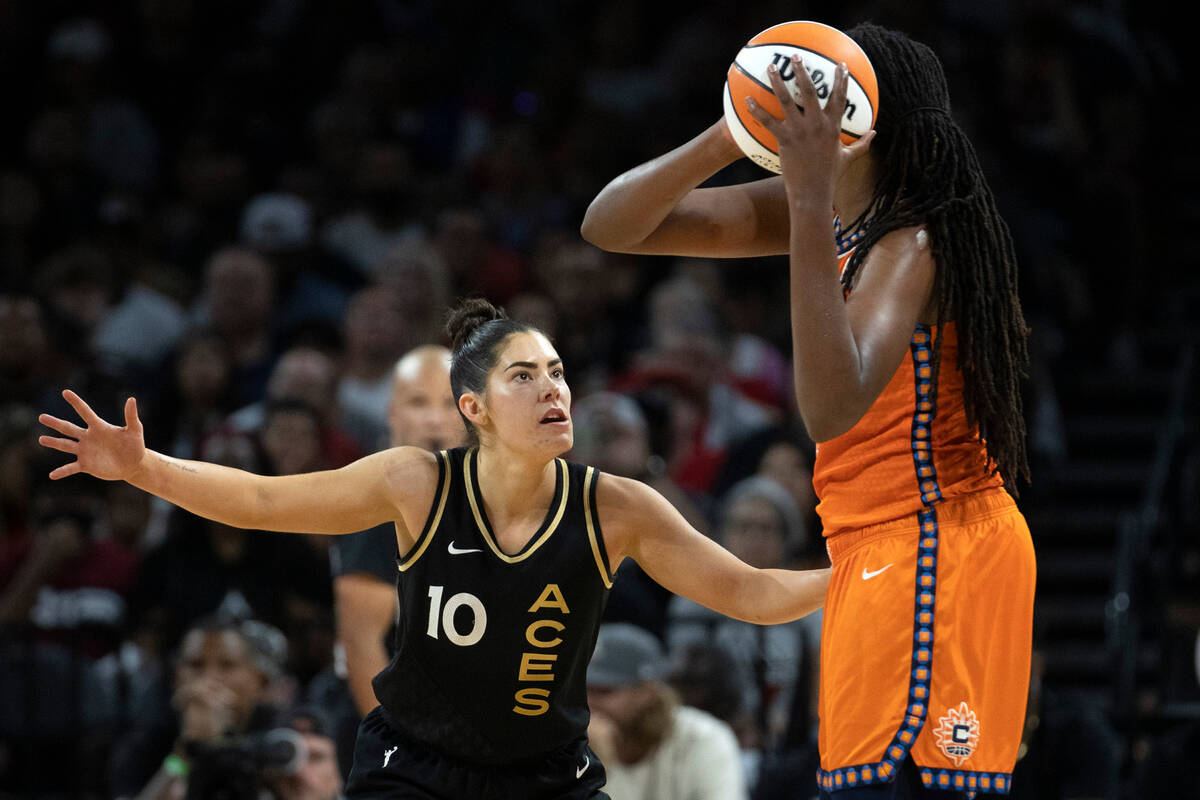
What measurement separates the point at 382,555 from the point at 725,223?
2.12 meters

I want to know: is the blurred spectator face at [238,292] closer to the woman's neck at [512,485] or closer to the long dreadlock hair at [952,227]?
the woman's neck at [512,485]

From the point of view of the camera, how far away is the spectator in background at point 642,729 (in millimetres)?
6051

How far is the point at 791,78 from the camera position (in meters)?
2.94

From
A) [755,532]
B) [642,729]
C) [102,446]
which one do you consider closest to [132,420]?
[102,446]

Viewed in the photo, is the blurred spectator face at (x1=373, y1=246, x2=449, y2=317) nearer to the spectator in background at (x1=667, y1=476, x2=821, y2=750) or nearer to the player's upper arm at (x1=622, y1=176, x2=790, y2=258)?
the spectator in background at (x1=667, y1=476, x2=821, y2=750)

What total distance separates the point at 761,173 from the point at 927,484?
6.33m

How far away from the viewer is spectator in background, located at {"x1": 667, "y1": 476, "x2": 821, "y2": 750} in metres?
6.73

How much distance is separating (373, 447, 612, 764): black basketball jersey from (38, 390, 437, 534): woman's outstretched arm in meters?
0.13

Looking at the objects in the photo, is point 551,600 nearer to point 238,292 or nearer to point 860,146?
point 860,146

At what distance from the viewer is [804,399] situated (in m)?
2.74

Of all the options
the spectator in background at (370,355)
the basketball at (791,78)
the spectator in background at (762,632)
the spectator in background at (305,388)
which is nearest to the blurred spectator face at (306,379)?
the spectator in background at (305,388)

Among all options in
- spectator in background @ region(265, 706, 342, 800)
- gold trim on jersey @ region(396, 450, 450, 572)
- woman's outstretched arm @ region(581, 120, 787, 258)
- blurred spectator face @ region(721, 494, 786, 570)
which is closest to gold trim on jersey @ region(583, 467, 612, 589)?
gold trim on jersey @ region(396, 450, 450, 572)

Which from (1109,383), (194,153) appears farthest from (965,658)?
(194,153)

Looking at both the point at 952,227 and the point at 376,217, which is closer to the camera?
the point at 952,227
